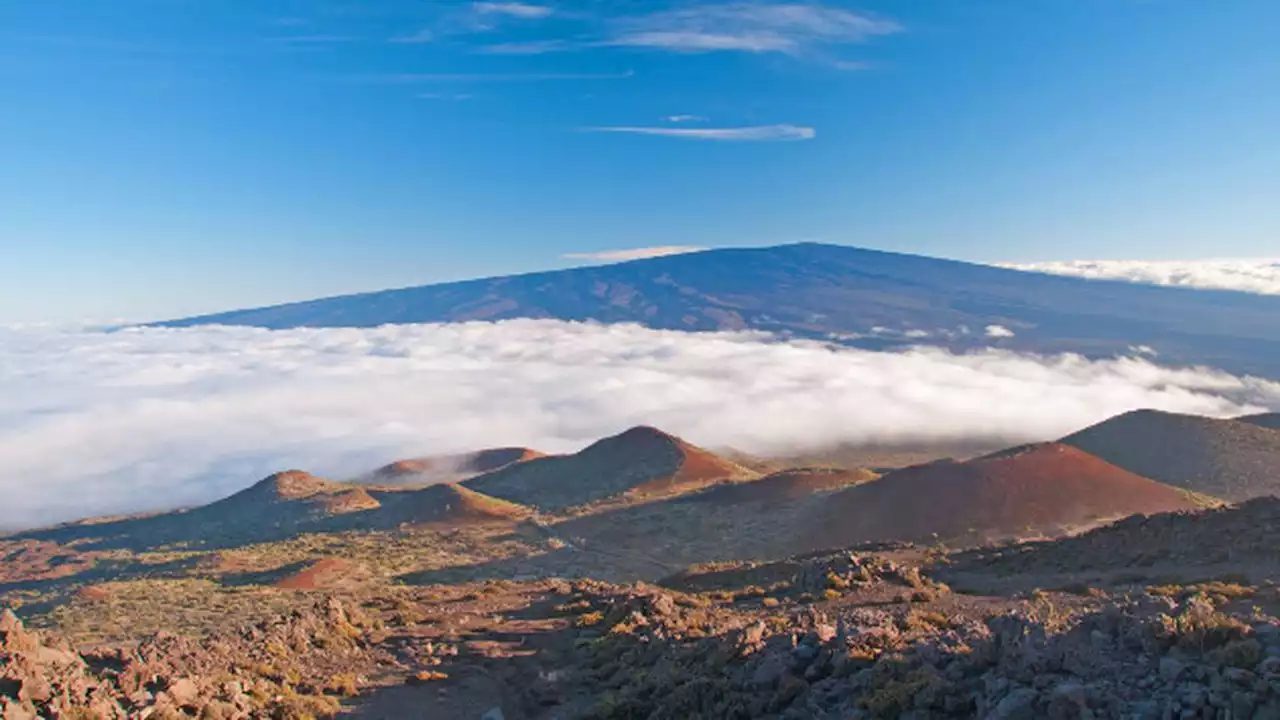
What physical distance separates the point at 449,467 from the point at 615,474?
28.9 m

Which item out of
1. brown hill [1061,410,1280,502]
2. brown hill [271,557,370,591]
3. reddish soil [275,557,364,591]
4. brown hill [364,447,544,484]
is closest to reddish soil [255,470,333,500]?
brown hill [364,447,544,484]

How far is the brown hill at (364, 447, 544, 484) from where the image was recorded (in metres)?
Answer: 73.9

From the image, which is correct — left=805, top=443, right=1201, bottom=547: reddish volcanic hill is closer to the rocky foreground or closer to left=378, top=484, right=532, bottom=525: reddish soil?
the rocky foreground

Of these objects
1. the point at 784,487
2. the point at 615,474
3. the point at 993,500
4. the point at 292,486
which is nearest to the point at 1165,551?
the point at 993,500

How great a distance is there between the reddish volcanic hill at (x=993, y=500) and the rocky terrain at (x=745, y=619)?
14 cm

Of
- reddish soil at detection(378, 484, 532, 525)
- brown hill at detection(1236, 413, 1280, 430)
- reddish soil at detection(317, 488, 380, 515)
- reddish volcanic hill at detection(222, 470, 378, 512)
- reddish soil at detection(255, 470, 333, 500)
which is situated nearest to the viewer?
reddish soil at detection(378, 484, 532, 525)

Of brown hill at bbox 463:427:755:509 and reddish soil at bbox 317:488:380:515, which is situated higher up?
brown hill at bbox 463:427:755:509

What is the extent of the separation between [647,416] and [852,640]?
92664 mm

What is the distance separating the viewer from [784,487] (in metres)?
43.1

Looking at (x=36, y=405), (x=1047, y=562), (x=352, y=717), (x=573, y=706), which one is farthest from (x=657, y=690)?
(x=36, y=405)

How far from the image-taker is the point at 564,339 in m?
189

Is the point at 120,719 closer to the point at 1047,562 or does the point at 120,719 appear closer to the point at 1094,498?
the point at 1047,562

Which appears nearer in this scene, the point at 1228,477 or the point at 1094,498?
the point at 1094,498

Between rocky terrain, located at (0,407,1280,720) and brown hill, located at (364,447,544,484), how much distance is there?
1366 inches
